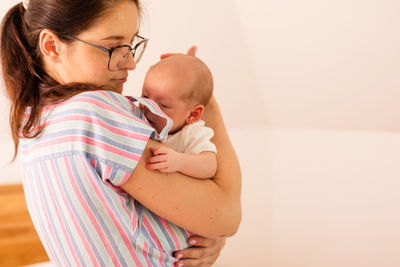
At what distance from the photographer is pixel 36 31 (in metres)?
1.25

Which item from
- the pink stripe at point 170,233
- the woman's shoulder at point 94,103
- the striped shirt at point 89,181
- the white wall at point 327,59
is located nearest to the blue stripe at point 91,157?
the striped shirt at point 89,181

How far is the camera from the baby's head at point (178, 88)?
4.87 ft

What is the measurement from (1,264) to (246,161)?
2188 millimetres

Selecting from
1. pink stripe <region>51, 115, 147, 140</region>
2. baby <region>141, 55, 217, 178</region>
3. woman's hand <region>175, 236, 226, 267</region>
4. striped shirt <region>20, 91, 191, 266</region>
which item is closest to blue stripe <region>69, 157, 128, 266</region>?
striped shirt <region>20, 91, 191, 266</region>

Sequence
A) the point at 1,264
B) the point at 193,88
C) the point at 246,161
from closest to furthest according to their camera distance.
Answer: the point at 193,88
the point at 1,264
the point at 246,161

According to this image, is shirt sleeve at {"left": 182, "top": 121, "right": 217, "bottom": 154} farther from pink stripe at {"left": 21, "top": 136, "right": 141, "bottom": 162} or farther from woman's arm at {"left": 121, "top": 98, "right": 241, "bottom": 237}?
pink stripe at {"left": 21, "top": 136, "right": 141, "bottom": 162}

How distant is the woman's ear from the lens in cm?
122

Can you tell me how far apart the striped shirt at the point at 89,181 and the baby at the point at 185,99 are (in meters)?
0.27

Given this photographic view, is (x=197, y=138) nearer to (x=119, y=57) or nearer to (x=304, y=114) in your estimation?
(x=119, y=57)

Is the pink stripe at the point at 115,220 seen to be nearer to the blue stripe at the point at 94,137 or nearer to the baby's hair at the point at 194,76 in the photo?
the blue stripe at the point at 94,137

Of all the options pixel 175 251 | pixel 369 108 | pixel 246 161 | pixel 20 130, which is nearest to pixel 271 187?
pixel 246 161

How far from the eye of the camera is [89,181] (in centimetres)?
108

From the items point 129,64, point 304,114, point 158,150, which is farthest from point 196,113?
point 304,114

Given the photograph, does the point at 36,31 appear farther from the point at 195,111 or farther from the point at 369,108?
the point at 369,108
